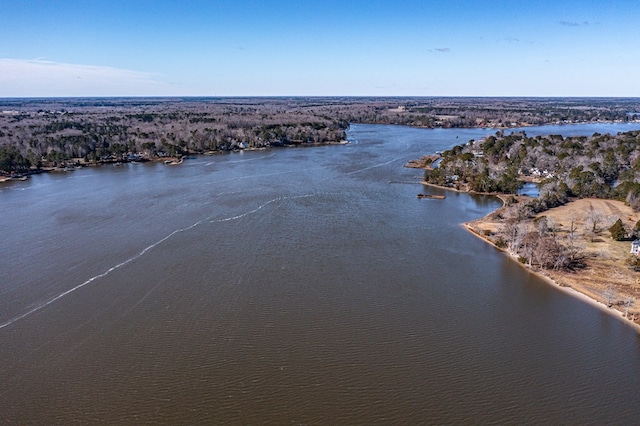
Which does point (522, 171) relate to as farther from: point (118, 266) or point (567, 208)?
point (118, 266)

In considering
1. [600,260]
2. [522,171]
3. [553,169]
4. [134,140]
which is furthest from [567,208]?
[134,140]

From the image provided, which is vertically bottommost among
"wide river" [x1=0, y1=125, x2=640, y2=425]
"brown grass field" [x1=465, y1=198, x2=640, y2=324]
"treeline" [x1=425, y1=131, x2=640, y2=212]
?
"wide river" [x1=0, y1=125, x2=640, y2=425]

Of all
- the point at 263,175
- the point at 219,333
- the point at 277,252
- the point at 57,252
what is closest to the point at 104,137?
the point at 263,175

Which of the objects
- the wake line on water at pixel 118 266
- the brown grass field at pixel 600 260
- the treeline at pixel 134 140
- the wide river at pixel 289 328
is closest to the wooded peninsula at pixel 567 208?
the brown grass field at pixel 600 260

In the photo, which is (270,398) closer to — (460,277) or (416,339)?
(416,339)

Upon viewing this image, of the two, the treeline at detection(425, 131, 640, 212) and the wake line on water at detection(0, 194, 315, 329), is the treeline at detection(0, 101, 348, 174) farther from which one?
the treeline at detection(425, 131, 640, 212)

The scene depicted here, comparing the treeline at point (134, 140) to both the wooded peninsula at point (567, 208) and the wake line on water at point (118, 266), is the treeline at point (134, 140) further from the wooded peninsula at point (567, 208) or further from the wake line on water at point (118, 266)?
the wake line on water at point (118, 266)

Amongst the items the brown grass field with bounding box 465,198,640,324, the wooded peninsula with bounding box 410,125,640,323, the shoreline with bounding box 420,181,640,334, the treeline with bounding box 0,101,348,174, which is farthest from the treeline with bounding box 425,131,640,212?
the treeline with bounding box 0,101,348,174
